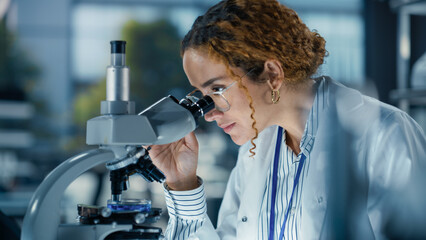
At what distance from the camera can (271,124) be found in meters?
1.35

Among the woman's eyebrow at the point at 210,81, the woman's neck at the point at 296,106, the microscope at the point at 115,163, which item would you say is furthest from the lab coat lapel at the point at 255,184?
the microscope at the point at 115,163

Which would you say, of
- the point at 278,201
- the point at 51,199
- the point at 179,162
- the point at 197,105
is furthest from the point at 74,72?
the point at 51,199

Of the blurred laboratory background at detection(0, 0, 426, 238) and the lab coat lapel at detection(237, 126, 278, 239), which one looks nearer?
the lab coat lapel at detection(237, 126, 278, 239)

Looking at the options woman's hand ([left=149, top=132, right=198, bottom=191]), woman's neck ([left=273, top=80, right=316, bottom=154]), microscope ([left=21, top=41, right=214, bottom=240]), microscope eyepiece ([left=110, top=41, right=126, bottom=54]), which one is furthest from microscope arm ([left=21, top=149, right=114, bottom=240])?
woman's neck ([left=273, top=80, right=316, bottom=154])

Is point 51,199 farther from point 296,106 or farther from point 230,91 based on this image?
point 296,106

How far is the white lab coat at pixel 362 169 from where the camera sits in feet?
3.30

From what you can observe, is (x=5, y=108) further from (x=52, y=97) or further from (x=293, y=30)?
(x=293, y=30)

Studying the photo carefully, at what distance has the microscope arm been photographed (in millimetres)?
762

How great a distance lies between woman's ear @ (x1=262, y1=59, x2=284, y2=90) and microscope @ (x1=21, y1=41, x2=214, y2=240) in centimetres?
42

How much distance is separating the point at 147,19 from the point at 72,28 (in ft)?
2.68

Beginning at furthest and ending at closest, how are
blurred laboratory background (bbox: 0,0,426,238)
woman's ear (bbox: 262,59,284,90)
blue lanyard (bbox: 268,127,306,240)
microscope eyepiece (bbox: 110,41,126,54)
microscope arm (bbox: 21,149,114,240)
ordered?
blurred laboratory background (bbox: 0,0,426,238)
blue lanyard (bbox: 268,127,306,240)
woman's ear (bbox: 262,59,284,90)
microscope eyepiece (bbox: 110,41,126,54)
microscope arm (bbox: 21,149,114,240)

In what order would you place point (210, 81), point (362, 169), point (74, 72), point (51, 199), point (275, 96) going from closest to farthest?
point (51, 199)
point (362, 169)
point (210, 81)
point (275, 96)
point (74, 72)

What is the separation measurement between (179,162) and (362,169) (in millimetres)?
621

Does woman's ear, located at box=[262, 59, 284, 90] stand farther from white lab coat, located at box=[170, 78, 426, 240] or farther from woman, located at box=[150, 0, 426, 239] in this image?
white lab coat, located at box=[170, 78, 426, 240]
